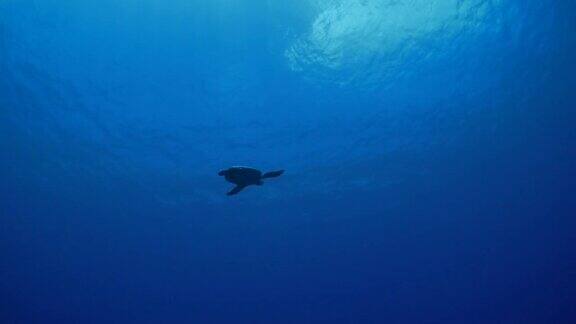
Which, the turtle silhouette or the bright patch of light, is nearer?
the turtle silhouette

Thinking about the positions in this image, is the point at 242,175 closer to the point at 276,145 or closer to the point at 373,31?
the point at 373,31

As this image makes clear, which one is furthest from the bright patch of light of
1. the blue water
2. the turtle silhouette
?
the turtle silhouette

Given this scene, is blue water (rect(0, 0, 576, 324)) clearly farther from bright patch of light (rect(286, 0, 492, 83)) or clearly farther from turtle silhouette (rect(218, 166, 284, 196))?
turtle silhouette (rect(218, 166, 284, 196))

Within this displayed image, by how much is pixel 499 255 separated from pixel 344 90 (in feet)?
104

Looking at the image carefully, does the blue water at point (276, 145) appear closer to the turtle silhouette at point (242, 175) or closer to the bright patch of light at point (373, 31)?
the bright patch of light at point (373, 31)

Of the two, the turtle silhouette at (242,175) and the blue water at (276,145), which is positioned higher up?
the blue water at (276,145)

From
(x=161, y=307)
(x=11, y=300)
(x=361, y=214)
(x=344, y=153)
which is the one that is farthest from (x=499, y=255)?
(x=11, y=300)

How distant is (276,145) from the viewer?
64.3ft

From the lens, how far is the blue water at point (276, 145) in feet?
44.8

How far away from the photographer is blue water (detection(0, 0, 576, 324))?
13.6 m

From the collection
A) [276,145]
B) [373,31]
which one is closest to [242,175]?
[373,31]

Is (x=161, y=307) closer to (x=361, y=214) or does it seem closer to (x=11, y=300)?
(x=11, y=300)

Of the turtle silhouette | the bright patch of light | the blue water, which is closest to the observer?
Result: the turtle silhouette

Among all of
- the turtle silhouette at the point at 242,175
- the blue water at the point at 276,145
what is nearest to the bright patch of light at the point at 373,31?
the blue water at the point at 276,145
